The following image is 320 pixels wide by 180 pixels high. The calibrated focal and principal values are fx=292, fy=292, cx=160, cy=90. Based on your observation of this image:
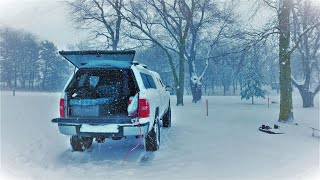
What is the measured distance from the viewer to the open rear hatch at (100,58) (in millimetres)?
6363

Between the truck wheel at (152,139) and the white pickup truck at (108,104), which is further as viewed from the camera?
the truck wheel at (152,139)

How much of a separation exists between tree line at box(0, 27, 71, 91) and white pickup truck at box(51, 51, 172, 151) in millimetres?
44847

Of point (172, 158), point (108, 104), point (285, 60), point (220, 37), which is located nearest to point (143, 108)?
point (108, 104)

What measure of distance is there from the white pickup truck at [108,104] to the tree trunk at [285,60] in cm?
813

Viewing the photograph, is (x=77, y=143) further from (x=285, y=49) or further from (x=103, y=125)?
(x=285, y=49)

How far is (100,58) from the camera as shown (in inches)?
259

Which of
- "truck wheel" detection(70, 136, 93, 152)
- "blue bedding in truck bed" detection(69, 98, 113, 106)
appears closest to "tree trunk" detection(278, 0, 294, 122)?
"blue bedding in truck bed" detection(69, 98, 113, 106)

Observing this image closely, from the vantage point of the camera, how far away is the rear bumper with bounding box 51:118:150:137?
19.6 feet

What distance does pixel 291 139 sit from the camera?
9.12 meters

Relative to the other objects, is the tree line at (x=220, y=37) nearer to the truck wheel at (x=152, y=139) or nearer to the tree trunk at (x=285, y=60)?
the tree trunk at (x=285, y=60)

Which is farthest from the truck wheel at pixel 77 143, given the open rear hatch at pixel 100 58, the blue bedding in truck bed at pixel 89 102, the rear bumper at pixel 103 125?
the open rear hatch at pixel 100 58

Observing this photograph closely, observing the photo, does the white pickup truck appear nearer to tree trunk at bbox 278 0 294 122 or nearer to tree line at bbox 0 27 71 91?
tree trunk at bbox 278 0 294 122

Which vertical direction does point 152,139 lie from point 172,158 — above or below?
above

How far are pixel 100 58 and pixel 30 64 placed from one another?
185ft
